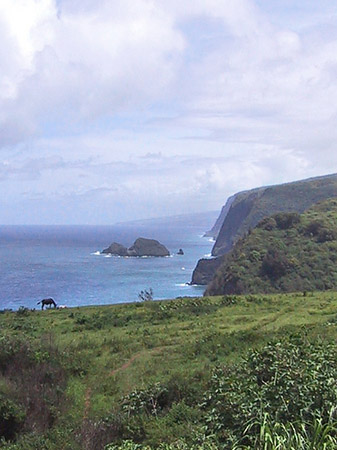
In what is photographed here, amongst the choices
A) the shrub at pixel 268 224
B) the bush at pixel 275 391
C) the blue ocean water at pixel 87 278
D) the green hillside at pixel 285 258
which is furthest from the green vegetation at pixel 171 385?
the blue ocean water at pixel 87 278

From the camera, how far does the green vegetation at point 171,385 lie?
9.21 m

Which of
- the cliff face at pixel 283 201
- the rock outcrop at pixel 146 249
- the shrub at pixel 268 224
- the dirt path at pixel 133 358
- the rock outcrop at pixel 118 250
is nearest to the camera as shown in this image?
the dirt path at pixel 133 358

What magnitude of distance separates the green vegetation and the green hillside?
32750 mm

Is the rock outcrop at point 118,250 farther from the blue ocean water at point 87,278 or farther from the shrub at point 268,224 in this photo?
the shrub at point 268,224

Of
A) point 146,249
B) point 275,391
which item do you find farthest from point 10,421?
point 146,249

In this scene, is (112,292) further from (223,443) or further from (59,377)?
(223,443)

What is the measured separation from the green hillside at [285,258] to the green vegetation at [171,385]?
32.7 metres

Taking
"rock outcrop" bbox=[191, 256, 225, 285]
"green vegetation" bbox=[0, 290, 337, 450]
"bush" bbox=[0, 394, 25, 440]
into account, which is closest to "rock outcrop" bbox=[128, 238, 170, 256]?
"rock outcrop" bbox=[191, 256, 225, 285]

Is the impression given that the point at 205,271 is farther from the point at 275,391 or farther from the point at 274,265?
the point at 275,391

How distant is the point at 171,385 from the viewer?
13.4 m

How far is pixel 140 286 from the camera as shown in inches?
3885

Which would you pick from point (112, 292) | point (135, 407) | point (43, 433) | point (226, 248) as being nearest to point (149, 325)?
point (135, 407)

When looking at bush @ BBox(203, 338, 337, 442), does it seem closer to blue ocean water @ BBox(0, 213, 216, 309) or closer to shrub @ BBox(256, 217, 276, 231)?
shrub @ BBox(256, 217, 276, 231)

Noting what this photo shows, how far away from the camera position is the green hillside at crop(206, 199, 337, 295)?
56.1 meters
